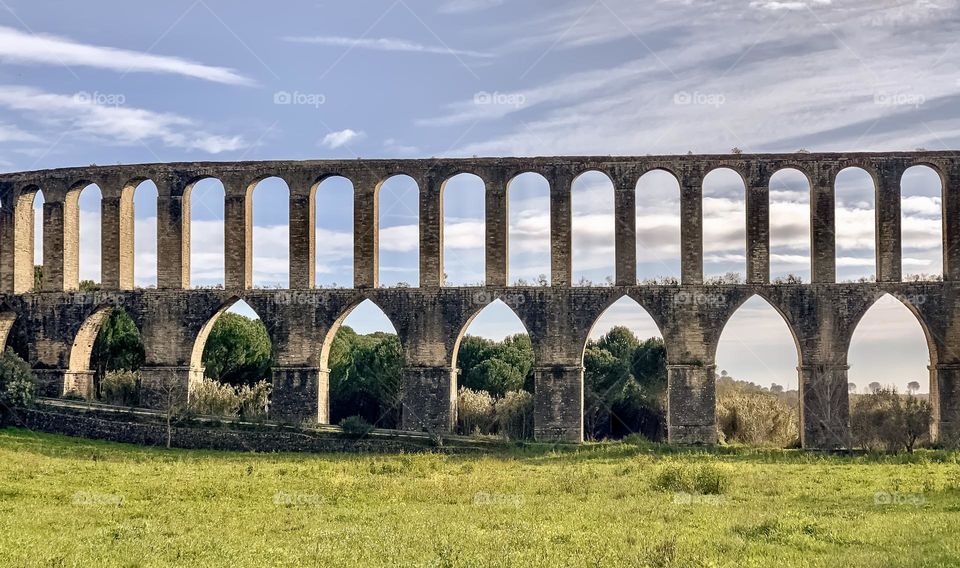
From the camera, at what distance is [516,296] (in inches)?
1277

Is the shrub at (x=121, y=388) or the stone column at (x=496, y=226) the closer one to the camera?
the stone column at (x=496, y=226)

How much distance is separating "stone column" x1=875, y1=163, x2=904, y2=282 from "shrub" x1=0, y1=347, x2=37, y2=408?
26687 millimetres

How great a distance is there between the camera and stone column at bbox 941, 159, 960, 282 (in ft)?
105

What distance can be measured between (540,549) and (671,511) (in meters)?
3.94

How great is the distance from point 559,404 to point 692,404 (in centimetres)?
407

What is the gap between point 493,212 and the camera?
33125mm

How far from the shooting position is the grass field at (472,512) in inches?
508

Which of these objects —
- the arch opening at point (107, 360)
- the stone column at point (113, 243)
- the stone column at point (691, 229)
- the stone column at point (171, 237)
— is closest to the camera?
the stone column at point (691, 229)

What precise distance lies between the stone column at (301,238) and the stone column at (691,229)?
476 inches

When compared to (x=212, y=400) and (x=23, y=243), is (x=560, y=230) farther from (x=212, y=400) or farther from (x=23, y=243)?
(x=23, y=243)

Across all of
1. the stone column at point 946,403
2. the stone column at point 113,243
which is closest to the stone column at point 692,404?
the stone column at point 946,403

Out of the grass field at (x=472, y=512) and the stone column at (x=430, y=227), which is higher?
the stone column at (x=430, y=227)

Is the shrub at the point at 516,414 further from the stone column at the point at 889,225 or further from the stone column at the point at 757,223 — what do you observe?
the stone column at the point at 889,225

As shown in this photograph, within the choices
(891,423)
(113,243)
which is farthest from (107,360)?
(891,423)
